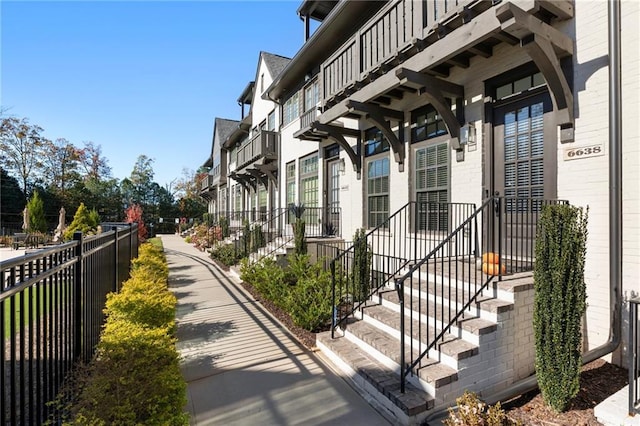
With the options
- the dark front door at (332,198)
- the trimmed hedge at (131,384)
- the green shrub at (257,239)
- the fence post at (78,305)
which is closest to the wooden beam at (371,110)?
the dark front door at (332,198)

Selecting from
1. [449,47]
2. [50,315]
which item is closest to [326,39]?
[449,47]

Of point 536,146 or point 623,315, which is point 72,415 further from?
point 536,146

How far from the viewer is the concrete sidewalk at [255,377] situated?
311 centimetres

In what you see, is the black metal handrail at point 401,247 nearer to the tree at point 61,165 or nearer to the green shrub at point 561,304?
the green shrub at point 561,304

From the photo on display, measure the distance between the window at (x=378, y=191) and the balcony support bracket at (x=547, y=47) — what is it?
144 inches

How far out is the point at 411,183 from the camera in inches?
258

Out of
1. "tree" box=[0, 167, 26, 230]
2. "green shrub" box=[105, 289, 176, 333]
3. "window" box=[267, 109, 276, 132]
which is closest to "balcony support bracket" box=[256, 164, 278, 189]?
"window" box=[267, 109, 276, 132]

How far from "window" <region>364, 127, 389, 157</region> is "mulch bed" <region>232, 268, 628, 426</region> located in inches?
203

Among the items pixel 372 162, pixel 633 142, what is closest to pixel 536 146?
pixel 633 142

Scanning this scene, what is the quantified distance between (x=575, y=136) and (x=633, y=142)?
555 mm

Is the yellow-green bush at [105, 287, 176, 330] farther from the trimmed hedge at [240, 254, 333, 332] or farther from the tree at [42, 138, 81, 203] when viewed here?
the tree at [42, 138, 81, 203]

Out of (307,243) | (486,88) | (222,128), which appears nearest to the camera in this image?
(486,88)

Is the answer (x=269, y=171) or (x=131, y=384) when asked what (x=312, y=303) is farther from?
(x=269, y=171)

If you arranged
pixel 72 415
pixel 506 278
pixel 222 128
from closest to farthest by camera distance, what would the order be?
pixel 72 415 < pixel 506 278 < pixel 222 128
